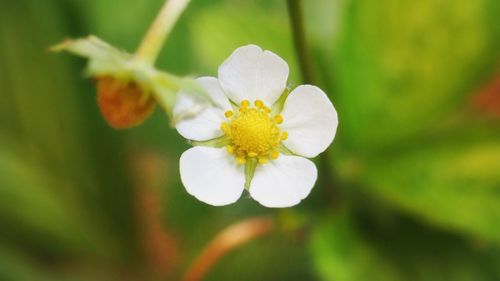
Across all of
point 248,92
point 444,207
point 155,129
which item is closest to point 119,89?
point 248,92

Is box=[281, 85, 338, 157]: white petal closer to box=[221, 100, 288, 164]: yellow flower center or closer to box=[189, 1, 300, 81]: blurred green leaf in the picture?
box=[221, 100, 288, 164]: yellow flower center

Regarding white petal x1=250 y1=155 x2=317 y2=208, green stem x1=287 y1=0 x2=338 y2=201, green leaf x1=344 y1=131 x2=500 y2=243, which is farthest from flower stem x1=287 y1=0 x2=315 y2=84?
green leaf x1=344 y1=131 x2=500 y2=243

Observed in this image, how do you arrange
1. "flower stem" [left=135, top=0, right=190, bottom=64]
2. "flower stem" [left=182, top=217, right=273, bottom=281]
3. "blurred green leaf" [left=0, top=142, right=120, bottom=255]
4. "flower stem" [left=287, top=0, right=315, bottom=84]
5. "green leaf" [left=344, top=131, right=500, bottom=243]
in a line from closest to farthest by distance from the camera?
"flower stem" [left=135, top=0, right=190, bottom=64]
"flower stem" [left=287, top=0, right=315, bottom=84]
"green leaf" [left=344, top=131, right=500, bottom=243]
"flower stem" [left=182, top=217, right=273, bottom=281]
"blurred green leaf" [left=0, top=142, right=120, bottom=255]

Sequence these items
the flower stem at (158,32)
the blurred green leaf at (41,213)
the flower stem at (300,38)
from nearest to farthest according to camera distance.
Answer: the flower stem at (158,32), the flower stem at (300,38), the blurred green leaf at (41,213)

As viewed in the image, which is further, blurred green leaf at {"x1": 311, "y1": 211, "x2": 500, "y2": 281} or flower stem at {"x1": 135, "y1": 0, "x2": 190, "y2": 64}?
blurred green leaf at {"x1": 311, "y1": 211, "x2": 500, "y2": 281}

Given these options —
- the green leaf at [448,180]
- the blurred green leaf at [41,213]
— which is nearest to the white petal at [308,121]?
the green leaf at [448,180]

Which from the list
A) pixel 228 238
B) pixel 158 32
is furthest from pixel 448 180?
pixel 158 32

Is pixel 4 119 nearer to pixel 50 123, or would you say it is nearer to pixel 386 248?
pixel 50 123

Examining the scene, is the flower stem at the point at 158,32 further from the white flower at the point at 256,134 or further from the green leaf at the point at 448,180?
the green leaf at the point at 448,180
